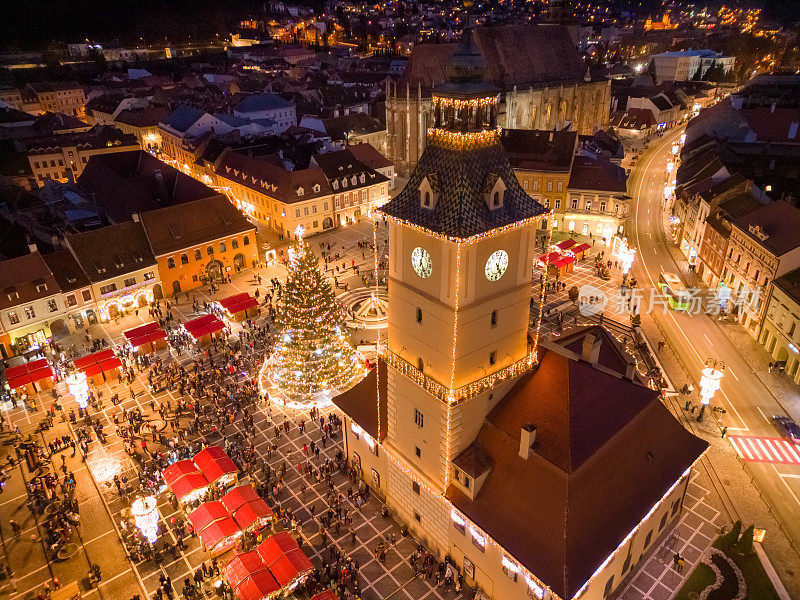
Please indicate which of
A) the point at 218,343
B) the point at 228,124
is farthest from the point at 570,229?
the point at 228,124

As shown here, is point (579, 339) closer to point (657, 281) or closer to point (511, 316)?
point (511, 316)

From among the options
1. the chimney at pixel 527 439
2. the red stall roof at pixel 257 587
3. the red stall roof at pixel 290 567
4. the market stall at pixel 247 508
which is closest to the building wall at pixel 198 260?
the market stall at pixel 247 508

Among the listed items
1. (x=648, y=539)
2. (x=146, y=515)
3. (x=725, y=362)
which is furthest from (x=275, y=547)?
(x=725, y=362)

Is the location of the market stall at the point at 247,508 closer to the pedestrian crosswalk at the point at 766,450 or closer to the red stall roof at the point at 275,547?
the red stall roof at the point at 275,547

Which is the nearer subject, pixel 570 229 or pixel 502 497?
pixel 502 497

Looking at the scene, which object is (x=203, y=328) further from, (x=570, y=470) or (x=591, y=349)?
(x=570, y=470)

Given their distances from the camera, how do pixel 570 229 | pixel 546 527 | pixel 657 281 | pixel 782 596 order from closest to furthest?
pixel 546 527, pixel 782 596, pixel 657 281, pixel 570 229
